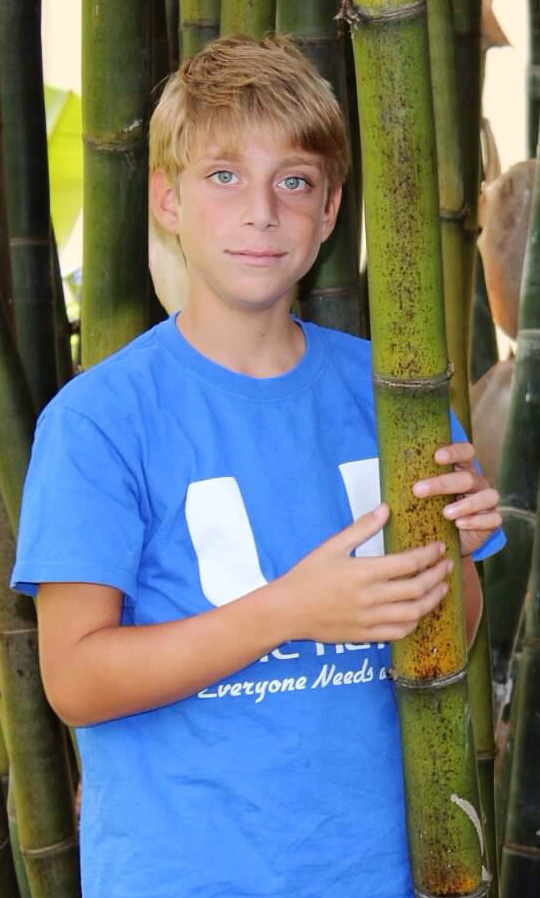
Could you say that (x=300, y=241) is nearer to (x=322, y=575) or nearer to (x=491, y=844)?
(x=322, y=575)

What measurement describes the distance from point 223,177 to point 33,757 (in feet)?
1.61

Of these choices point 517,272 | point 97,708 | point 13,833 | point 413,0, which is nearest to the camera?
point 413,0

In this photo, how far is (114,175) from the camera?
0.94 m

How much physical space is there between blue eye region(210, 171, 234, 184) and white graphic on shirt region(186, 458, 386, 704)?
6.1 inches

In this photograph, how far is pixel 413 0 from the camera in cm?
55

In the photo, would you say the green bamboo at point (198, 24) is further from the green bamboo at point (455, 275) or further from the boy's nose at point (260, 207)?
the boy's nose at point (260, 207)

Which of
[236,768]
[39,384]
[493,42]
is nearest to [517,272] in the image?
[493,42]

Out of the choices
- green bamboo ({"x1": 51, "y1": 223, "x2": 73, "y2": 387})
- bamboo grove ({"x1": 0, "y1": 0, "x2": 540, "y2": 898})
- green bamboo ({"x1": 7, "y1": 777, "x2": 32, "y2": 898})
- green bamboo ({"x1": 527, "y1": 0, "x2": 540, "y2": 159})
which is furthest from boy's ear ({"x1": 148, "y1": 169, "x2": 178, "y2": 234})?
green bamboo ({"x1": 527, "y1": 0, "x2": 540, "y2": 159})

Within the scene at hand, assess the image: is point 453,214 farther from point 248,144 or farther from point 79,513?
→ point 79,513

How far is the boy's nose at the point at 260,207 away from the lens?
0.70m

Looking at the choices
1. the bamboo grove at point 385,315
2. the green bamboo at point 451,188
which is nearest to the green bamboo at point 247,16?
the bamboo grove at point 385,315

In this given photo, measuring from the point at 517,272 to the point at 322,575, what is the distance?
0.77 metres

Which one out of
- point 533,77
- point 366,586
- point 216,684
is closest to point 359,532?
point 366,586

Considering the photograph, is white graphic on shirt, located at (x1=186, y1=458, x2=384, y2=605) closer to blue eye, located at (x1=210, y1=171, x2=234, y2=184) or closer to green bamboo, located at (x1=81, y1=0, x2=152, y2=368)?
blue eye, located at (x1=210, y1=171, x2=234, y2=184)
